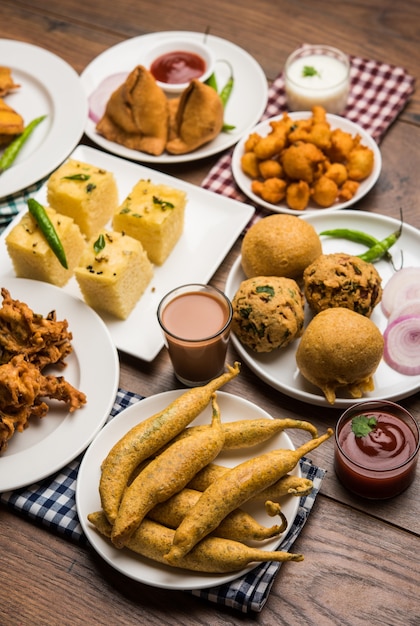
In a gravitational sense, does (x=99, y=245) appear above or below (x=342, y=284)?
below

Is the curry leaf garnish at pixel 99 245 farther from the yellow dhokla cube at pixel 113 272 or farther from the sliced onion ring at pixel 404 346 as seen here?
the sliced onion ring at pixel 404 346

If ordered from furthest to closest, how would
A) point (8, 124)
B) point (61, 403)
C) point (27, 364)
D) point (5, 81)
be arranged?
point (5, 81)
point (8, 124)
point (61, 403)
point (27, 364)

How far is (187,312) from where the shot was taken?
2.91 meters

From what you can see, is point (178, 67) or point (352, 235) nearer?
point (352, 235)

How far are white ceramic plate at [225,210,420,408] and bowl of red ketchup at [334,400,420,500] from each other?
211 mm

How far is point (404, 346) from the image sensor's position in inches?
113

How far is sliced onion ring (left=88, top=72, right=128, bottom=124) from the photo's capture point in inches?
155

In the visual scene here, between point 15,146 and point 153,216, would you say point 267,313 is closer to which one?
point 153,216

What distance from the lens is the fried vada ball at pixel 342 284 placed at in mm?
2863

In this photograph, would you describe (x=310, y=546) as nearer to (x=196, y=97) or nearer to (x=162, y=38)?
(x=196, y=97)

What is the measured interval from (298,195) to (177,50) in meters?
1.29

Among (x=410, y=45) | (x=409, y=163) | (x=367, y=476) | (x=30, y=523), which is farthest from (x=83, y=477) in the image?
(x=410, y=45)

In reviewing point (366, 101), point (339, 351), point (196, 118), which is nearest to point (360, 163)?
point (366, 101)

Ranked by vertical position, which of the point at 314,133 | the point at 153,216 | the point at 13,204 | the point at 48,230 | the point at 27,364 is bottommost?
the point at 13,204
